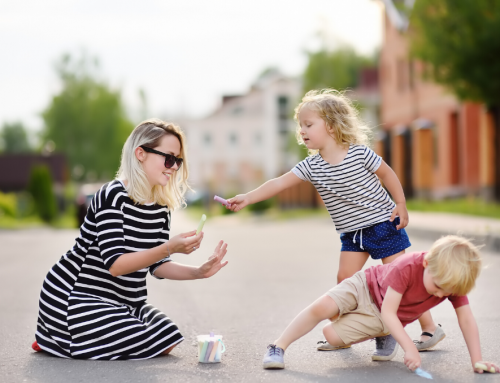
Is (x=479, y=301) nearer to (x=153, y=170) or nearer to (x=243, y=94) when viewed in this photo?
(x=153, y=170)

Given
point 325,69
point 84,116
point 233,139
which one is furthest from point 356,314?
point 233,139

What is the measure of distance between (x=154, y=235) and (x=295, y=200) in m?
36.5

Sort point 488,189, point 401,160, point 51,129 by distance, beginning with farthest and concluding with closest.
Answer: point 51,129 → point 401,160 → point 488,189

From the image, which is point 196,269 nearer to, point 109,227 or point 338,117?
point 109,227

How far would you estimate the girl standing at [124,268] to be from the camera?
4375 millimetres

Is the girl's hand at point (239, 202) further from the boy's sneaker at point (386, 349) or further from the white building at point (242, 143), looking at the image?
the white building at point (242, 143)

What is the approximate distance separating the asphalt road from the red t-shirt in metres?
0.28

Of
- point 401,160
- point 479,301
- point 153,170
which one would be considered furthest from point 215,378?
point 401,160

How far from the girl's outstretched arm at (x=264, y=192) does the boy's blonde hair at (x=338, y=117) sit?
0.37 metres

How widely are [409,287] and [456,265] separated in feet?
1.13

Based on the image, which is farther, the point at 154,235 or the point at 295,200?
the point at 295,200

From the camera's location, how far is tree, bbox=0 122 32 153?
4500 inches

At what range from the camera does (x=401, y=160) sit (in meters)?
29.8

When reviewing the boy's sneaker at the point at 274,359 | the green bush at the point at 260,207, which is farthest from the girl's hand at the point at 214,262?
the green bush at the point at 260,207
